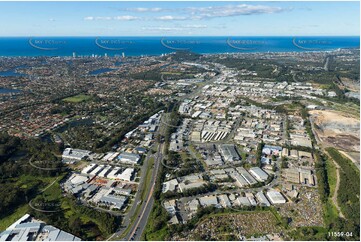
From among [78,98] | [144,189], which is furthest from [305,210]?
[78,98]

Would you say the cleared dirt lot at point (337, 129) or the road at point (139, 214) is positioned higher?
the cleared dirt lot at point (337, 129)

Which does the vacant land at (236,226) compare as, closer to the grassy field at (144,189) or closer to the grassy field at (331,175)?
the grassy field at (144,189)

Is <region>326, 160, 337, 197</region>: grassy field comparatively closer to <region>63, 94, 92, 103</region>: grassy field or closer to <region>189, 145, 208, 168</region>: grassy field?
<region>189, 145, 208, 168</region>: grassy field

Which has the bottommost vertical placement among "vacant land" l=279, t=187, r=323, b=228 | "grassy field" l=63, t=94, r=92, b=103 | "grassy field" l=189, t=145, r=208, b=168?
"grassy field" l=63, t=94, r=92, b=103

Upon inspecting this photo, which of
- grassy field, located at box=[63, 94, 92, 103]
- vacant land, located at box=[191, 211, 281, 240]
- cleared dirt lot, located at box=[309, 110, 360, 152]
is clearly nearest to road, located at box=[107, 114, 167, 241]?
vacant land, located at box=[191, 211, 281, 240]

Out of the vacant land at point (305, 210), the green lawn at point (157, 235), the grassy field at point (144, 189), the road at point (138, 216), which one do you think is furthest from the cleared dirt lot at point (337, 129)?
the green lawn at point (157, 235)

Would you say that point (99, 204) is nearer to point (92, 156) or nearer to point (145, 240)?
point (145, 240)

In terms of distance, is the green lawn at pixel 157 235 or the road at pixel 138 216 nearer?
the green lawn at pixel 157 235

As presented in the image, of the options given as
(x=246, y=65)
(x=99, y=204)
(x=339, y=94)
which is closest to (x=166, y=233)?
(x=99, y=204)

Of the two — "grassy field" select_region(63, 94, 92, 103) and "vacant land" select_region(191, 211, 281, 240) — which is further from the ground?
"vacant land" select_region(191, 211, 281, 240)
